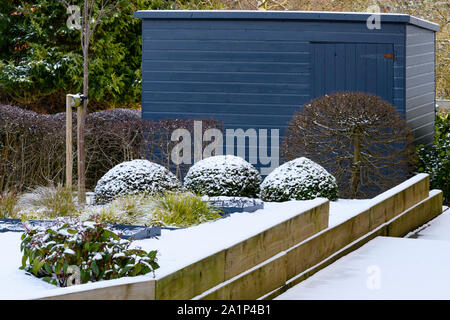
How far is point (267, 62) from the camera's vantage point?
10.4 metres

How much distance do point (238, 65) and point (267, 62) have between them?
0.39 meters

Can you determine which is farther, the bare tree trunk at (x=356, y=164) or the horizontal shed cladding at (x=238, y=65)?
the horizontal shed cladding at (x=238, y=65)

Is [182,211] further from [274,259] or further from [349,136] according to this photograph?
[349,136]

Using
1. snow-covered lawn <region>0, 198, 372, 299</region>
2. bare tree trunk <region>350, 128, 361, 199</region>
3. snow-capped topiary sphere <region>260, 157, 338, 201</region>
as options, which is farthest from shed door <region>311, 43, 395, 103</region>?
snow-covered lawn <region>0, 198, 372, 299</region>

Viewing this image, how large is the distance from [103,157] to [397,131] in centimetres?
395

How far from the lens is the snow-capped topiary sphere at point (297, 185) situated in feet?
26.9

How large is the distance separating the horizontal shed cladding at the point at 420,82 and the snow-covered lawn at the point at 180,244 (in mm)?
3723

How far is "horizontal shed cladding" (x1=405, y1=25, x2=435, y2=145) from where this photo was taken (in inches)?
408
